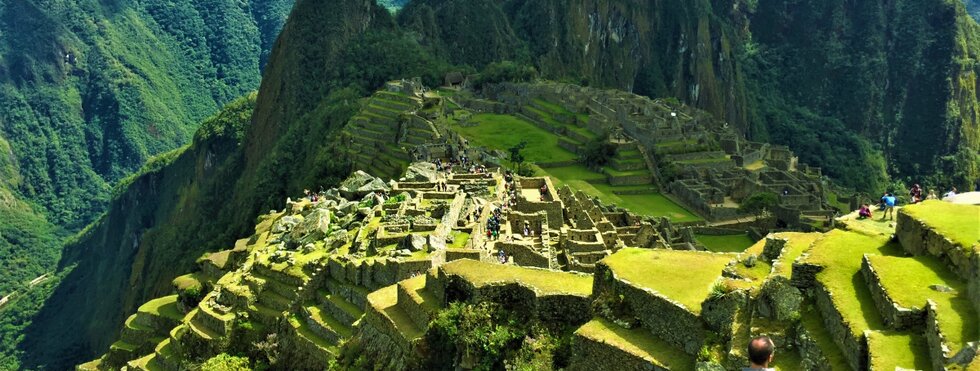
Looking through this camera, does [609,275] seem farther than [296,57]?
No

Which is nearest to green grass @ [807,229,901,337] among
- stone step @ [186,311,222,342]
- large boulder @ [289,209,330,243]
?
large boulder @ [289,209,330,243]

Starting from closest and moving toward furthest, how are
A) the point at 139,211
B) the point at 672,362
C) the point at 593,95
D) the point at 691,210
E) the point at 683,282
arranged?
the point at 672,362
the point at 683,282
the point at 691,210
the point at 593,95
the point at 139,211

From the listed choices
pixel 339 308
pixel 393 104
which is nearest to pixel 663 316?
pixel 339 308

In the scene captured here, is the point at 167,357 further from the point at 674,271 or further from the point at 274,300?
the point at 674,271

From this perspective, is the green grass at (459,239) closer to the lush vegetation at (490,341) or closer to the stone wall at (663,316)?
the lush vegetation at (490,341)

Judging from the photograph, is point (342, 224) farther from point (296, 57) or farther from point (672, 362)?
point (296, 57)

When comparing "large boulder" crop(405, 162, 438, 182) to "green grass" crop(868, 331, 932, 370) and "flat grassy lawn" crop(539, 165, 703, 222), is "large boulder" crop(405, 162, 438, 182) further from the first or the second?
"green grass" crop(868, 331, 932, 370)

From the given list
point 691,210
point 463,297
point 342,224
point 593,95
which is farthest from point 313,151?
point 463,297
